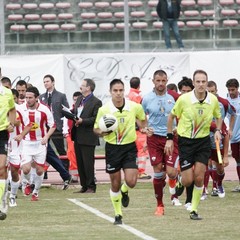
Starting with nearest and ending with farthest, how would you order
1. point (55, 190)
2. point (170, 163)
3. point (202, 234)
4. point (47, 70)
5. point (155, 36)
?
point (202, 234)
point (170, 163)
point (55, 190)
point (47, 70)
point (155, 36)

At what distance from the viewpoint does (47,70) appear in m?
29.1

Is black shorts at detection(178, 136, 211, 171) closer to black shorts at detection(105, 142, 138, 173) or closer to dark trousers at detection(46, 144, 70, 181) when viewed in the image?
black shorts at detection(105, 142, 138, 173)

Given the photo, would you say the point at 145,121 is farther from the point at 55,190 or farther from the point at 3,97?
the point at 55,190

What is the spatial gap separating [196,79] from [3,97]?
8.94ft

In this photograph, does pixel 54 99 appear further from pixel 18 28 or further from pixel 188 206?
pixel 18 28

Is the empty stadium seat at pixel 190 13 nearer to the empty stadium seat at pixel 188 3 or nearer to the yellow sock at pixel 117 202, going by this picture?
the empty stadium seat at pixel 188 3

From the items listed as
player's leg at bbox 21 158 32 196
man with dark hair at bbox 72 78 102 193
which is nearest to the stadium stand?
man with dark hair at bbox 72 78 102 193

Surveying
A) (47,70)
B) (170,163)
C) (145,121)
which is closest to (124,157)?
(145,121)

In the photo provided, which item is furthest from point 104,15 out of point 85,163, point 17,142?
point 17,142

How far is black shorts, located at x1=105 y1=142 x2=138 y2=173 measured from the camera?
14.6 m

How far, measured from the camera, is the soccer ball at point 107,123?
14.3 meters

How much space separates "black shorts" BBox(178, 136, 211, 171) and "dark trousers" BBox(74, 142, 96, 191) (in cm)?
533

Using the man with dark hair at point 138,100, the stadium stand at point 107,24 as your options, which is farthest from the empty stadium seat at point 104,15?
the man with dark hair at point 138,100

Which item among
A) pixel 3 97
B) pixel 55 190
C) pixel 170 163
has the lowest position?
pixel 55 190
